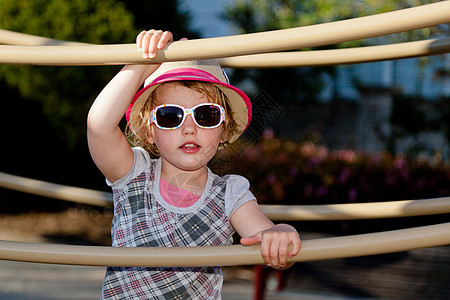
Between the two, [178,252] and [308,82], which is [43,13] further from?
[178,252]

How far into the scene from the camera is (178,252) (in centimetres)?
134

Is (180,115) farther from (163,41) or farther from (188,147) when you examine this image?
(163,41)

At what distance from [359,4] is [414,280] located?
15.7 feet

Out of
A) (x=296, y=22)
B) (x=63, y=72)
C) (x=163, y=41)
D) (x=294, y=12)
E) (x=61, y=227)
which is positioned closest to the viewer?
(x=163, y=41)

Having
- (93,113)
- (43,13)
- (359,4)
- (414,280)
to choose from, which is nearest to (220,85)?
(93,113)

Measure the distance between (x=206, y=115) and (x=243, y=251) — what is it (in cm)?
47

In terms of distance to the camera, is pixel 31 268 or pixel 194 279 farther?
pixel 31 268

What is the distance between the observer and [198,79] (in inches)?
65.4

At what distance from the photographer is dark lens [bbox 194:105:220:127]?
1.65 meters

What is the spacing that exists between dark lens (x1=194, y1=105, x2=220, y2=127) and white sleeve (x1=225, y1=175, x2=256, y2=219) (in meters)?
0.22

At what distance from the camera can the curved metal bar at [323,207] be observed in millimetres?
1914

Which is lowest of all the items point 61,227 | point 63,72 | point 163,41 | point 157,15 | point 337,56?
point 163,41

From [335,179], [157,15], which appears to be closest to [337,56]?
[335,179]

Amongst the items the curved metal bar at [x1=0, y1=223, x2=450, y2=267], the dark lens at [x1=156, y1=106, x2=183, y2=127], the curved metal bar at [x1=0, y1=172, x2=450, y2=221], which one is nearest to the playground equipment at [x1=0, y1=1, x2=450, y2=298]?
the curved metal bar at [x1=0, y1=223, x2=450, y2=267]
